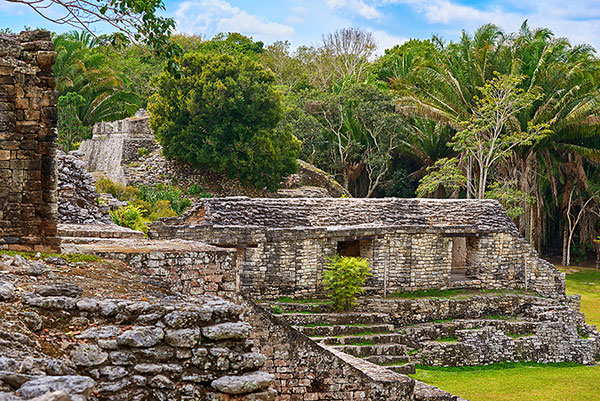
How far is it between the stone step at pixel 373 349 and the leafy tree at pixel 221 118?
1248cm

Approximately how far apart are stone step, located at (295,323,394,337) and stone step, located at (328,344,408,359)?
58cm

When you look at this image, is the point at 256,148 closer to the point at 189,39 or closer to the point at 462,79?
the point at 462,79

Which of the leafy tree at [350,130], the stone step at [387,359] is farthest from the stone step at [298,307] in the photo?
the leafy tree at [350,130]

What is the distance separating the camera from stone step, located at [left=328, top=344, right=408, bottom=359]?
1324 cm

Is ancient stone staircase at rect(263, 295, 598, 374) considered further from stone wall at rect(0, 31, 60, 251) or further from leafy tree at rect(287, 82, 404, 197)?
leafy tree at rect(287, 82, 404, 197)

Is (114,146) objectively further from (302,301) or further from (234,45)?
(234,45)

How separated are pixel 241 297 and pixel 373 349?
5.70 metres

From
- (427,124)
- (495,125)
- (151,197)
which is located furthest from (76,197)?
(427,124)

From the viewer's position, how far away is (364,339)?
45.5ft

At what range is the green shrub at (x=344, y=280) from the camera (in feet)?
49.7

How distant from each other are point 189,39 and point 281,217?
33502 millimetres

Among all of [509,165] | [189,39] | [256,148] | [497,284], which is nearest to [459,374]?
[497,284]

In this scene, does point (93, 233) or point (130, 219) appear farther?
point (130, 219)

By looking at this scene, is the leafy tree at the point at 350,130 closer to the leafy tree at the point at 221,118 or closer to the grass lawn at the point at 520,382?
the leafy tree at the point at 221,118
